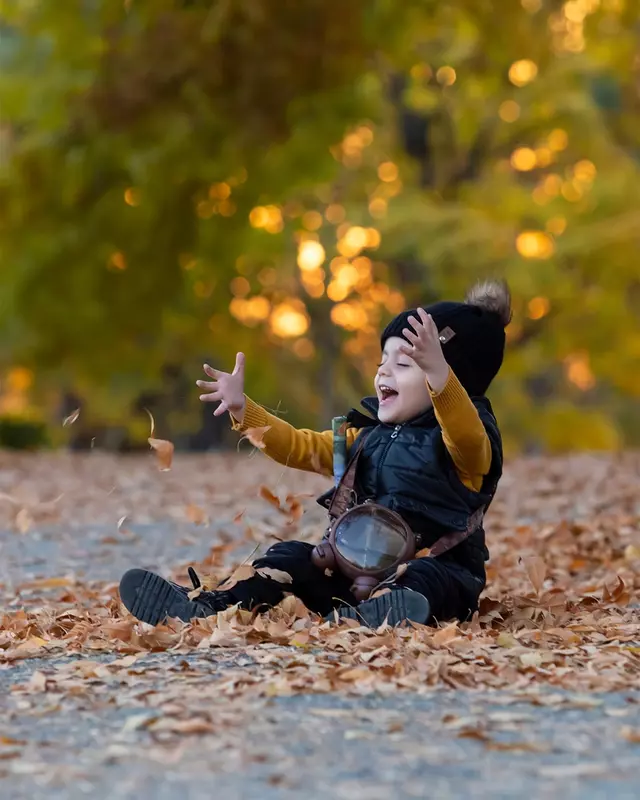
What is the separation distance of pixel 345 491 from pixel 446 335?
64 centimetres

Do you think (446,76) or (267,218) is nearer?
(267,218)

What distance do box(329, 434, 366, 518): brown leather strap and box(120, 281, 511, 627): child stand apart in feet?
0.13

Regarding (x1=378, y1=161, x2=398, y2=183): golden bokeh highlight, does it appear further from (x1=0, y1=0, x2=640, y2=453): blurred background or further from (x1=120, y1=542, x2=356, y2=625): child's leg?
(x1=120, y1=542, x2=356, y2=625): child's leg

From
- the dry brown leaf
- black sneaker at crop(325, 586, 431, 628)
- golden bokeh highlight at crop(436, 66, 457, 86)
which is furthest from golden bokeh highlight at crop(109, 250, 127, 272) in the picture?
the dry brown leaf

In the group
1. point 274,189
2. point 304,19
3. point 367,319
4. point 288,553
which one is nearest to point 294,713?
point 288,553

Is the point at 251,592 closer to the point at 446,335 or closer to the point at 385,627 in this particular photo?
the point at 385,627

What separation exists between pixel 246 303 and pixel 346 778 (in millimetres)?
16743

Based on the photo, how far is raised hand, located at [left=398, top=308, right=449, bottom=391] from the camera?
3830 mm

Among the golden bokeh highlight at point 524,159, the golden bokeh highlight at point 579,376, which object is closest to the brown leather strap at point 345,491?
the golden bokeh highlight at point 524,159

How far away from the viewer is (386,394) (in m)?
4.28

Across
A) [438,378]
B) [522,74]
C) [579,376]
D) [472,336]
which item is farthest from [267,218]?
[438,378]

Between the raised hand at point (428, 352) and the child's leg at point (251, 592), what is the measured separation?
2.57 ft

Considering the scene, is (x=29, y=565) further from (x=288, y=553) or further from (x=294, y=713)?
(x=294, y=713)

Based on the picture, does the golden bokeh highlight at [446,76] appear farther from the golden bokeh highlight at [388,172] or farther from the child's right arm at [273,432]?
the child's right arm at [273,432]
